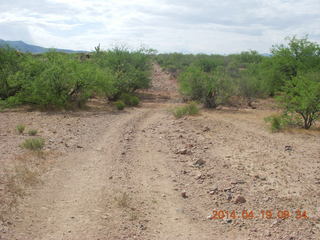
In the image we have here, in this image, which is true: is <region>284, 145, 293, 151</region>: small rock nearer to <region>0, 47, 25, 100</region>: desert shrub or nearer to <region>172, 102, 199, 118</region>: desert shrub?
<region>172, 102, 199, 118</region>: desert shrub

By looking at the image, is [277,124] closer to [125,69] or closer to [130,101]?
[130,101]

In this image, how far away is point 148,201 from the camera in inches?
247

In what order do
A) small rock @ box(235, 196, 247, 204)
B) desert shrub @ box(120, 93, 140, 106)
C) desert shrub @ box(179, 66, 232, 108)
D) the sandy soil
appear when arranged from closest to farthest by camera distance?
the sandy soil < small rock @ box(235, 196, 247, 204) < desert shrub @ box(179, 66, 232, 108) < desert shrub @ box(120, 93, 140, 106)

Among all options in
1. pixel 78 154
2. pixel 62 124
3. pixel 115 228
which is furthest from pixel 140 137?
pixel 115 228

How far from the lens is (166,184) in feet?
24.0

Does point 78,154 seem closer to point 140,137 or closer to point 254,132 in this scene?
point 140,137

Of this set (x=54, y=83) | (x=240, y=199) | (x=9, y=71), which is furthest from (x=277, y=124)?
(x=9, y=71)

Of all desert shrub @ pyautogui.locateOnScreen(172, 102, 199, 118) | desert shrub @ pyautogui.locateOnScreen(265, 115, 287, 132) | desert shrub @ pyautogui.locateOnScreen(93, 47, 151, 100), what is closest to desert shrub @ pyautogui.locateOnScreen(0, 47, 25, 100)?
desert shrub @ pyautogui.locateOnScreen(93, 47, 151, 100)

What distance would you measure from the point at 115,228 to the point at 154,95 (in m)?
23.9

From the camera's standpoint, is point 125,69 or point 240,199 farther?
point 125,69
